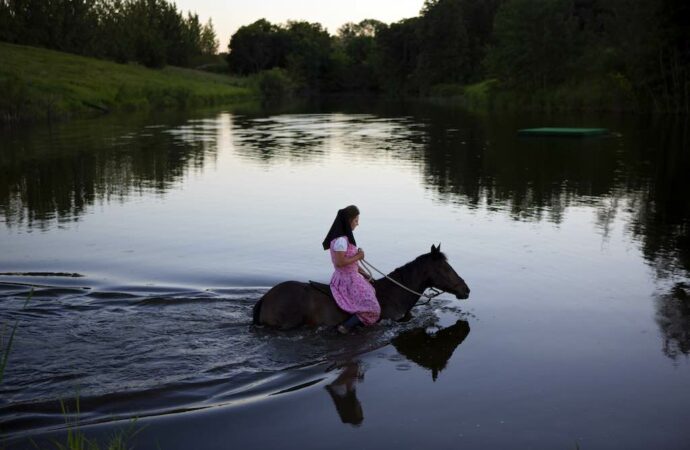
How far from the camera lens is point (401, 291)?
10.4m

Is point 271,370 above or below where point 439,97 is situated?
below

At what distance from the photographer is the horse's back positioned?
965 cm

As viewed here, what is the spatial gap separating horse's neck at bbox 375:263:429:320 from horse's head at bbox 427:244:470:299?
0.14 m

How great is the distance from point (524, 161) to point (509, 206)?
10579mm

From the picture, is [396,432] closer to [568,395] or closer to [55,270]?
[568,395]

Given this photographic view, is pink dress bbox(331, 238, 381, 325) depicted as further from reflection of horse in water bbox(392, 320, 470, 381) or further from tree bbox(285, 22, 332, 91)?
tree bbox(285, 22, 332, 91)

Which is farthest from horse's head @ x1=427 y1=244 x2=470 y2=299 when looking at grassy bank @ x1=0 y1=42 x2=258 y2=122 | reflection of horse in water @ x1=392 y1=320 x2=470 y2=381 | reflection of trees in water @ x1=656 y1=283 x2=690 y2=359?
grassy bank @ x1=0 y1=42 x2=258 y2=122

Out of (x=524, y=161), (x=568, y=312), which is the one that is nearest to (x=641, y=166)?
(x=524, y=161)

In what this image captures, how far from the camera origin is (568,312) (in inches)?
438

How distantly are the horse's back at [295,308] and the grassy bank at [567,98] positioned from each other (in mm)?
55583

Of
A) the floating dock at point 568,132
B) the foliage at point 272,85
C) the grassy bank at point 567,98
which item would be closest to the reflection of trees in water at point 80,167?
the floating dock at point 568,132

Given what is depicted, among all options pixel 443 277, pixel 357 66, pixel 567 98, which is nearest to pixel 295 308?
pixel 443 277

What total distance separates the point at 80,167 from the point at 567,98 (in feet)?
173

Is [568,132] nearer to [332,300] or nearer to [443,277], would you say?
[443,277]
